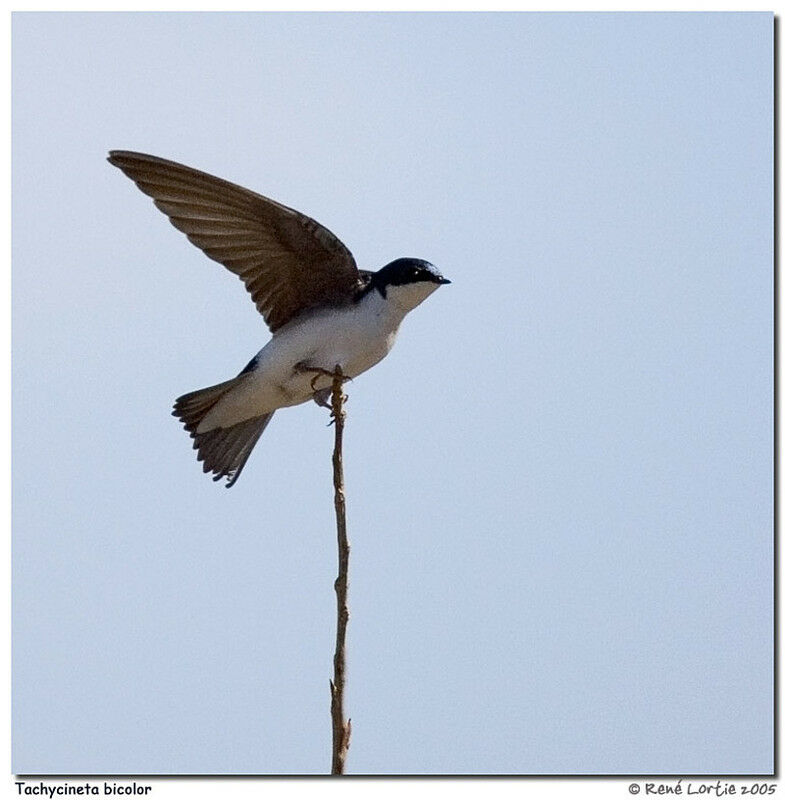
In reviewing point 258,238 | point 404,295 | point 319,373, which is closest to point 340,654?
point 319,373

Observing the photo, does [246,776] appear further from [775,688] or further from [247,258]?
[247,258]

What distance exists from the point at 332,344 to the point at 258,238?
435 mm

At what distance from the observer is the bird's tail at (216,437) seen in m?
4.13

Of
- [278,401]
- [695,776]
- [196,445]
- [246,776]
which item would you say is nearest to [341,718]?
[246,776]

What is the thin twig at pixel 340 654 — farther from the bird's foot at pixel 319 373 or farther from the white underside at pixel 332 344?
the white underside at pixel 332 344

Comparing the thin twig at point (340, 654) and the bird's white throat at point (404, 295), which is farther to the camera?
the bird's white throat at point (404, 295)

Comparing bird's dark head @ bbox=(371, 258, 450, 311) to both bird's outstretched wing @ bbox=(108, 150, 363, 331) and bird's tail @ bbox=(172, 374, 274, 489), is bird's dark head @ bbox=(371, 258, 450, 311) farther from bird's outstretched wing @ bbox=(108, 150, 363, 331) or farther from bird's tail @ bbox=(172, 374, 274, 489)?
bird's tail @ bbox=(172, 374, 274, 489)

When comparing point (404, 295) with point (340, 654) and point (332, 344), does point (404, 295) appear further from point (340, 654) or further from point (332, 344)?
point (340, 654)

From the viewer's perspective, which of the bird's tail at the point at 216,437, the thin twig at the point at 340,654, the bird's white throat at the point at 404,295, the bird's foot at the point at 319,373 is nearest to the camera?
the thin twig at the point at 340,654

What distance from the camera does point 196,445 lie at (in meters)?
4.19

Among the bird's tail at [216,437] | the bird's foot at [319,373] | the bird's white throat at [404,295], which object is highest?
the bird's white throat at [404,295]

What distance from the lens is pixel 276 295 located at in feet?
13.4

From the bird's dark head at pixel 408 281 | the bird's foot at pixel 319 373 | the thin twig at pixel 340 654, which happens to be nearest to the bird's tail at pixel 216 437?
the bird's foot at pixel 319 373
